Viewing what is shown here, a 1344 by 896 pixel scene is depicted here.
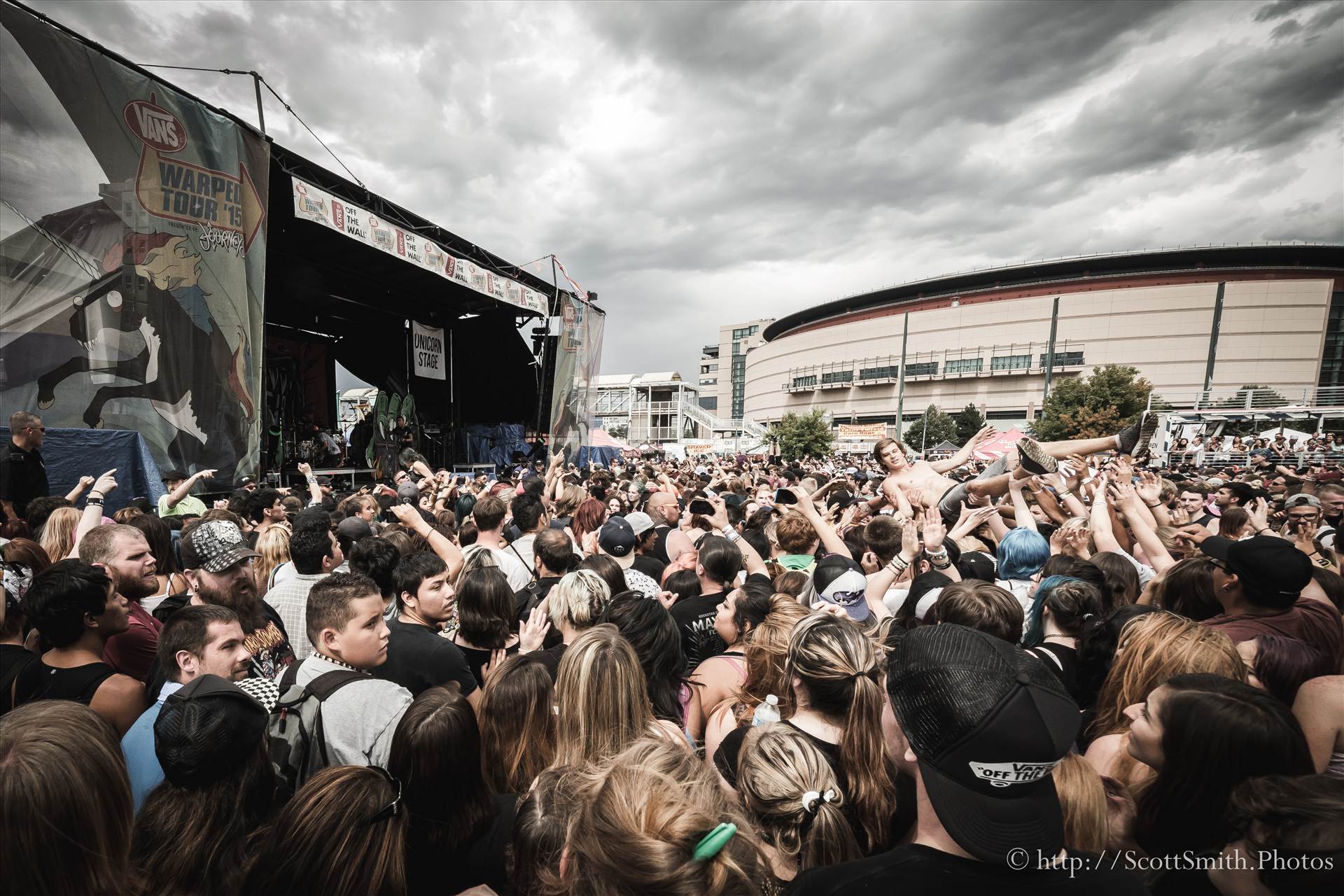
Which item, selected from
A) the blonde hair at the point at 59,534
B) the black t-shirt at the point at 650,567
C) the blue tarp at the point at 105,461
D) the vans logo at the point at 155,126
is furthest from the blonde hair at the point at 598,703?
the vans logo at the point at 155,126

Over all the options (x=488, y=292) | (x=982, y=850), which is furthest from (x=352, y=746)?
(x=488, y=292)

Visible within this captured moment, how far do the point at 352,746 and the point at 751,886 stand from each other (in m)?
1.52

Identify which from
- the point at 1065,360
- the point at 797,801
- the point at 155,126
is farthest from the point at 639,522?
the point at 1065,360

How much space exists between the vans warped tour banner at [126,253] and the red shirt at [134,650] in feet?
22.6

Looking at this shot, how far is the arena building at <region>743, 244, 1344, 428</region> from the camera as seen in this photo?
196 ft

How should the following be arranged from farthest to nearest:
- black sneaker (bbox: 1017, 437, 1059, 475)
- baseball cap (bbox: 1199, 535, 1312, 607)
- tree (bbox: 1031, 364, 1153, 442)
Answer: tree (bbox: 1031, 364, 1153, 442) → black sneaker (bbox: 1017, 437, 1059, 475) → baseball cap (bbox: 1199, 535, 1312, 607)

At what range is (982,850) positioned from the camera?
0.96 m

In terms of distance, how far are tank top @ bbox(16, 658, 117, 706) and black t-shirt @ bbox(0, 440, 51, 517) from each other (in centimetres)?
481

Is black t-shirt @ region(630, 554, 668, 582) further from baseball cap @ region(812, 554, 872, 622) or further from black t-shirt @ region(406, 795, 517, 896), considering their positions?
black t-shirt @ region(406, 795, 517, 896)

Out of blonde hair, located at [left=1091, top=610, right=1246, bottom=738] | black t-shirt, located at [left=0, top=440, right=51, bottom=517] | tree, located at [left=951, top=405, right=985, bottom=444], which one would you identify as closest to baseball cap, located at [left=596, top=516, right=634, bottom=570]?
blonde hair, located at [left=1091, top=610, right=1246, bottom=738]

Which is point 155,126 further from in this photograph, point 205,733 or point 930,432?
point 930,432

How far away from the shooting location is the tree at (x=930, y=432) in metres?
56.6

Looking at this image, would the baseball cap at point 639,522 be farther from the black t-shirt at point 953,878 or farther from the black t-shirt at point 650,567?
the black t-shirt at point 953,878

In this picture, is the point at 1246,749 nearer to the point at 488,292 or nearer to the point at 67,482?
the point at 67,482
